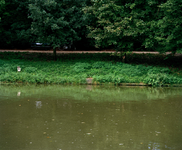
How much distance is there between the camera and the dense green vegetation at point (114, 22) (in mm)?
19172

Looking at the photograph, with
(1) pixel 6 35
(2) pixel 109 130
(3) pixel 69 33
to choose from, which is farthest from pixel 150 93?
(1) pixel 6 35

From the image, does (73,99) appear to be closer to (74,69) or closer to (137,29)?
(74,69)

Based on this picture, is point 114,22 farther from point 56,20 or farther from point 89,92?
point 89,92

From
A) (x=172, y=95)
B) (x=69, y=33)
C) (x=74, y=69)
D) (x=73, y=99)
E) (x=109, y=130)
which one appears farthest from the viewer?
(x=69, y=33)

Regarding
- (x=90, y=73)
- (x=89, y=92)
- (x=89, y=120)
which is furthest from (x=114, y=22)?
(x=89, y=120)

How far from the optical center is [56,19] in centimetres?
2156

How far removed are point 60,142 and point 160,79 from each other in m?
11.2

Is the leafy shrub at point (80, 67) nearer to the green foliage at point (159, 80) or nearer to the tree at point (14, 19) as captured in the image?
the green foliage at point (159, 80)

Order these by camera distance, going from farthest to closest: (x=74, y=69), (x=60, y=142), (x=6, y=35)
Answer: (x=6, y=35) < (x=74, y=69) < (x=60, y=142)

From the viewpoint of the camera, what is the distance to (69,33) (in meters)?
21.9

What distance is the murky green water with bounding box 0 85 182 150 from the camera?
7383 mm

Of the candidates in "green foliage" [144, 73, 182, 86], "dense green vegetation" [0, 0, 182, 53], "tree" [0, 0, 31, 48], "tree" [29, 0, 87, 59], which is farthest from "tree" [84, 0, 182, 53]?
A: "tree" [0, 0, 31, 48]

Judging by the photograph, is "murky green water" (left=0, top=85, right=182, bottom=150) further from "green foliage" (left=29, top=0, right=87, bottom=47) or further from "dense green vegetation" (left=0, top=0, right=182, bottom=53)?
"green foliage" (left=29, top=0, right=87, bottom=47)

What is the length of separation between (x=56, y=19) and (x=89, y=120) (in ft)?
45.5
